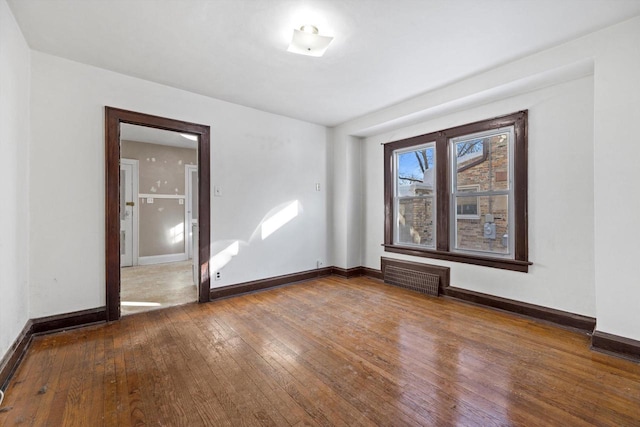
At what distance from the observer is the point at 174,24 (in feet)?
7.38

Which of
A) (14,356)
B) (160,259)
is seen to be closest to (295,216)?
(14,356)

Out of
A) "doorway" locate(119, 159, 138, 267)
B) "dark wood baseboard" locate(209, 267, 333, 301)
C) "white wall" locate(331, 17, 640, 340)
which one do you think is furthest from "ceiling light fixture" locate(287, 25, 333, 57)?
"doorway" locate(119, 159, 138, 267)

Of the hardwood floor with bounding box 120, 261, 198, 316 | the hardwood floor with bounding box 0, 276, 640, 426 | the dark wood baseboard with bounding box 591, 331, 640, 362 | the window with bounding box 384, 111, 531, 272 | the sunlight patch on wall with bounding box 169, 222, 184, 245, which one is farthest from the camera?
the sunlight patch on wall with bounding box 169, 222, 184, 245

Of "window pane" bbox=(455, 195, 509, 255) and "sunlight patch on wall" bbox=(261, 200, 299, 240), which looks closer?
"window pane" bbox=(455, 195, 509, 255)

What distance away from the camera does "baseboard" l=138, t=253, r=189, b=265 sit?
6126mm

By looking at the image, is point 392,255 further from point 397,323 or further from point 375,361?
point 375,361

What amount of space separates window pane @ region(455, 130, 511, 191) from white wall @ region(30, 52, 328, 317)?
8.24 ft

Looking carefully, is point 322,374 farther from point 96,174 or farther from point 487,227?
point 96,174

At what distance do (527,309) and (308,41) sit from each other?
3.44 meters

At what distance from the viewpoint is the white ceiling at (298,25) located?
2064 millimetres

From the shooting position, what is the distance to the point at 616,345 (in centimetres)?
228

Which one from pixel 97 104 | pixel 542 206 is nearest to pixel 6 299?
pixel 97 104

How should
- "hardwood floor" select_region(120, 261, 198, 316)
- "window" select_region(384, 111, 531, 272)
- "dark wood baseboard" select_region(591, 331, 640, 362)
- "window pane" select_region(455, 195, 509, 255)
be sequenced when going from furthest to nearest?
"hardwood floor" select_region(120, 261, 198, 316) < "window pane" select_region(455, 195, 509, 255) < "window" select_region(384, 111, 531, 272) < "dark wood baseboard" select_region(591, 331, 640, 362)

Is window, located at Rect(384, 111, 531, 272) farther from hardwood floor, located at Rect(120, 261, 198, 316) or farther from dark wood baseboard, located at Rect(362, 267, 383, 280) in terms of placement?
hardwood floor, located at Rect(120, 261, 198, 316)
